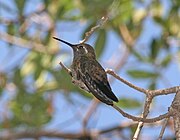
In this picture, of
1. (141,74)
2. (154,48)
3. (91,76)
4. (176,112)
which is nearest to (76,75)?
(91,76)

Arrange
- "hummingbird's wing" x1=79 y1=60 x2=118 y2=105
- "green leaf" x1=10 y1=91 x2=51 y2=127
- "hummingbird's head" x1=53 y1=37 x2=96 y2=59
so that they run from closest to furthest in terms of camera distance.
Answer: "hummingbird's wing" x1=79 y1=60 x2=118 y2=105 < "hummingbird's head" x1=53 y1=37 x2=96 y2=59 < "green leaf" x1=10 y1=91 x2=51 y2=127

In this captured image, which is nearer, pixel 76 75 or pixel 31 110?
pixel 76 75

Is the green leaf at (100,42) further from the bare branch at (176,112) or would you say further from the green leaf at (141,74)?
the bare branch at (176,112)

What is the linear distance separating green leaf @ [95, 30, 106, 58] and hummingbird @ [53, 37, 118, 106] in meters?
1.86

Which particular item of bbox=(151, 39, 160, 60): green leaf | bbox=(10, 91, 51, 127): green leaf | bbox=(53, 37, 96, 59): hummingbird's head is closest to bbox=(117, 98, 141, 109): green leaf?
bbox=(151, 39, 160, 60): green leaf

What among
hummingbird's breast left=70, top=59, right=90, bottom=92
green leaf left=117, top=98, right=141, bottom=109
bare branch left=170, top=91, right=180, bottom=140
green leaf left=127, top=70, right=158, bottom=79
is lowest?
bare branch left=170, top=91, right=180, bottom=140

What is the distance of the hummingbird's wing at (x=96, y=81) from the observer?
4.16ft

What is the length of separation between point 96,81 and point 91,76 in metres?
0.02

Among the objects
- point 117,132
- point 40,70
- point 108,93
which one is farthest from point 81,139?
point 108,93

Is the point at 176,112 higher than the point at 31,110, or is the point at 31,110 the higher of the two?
the point at 31,110

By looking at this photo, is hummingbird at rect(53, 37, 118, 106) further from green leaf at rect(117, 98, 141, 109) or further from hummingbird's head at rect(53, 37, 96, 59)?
green leaf at rect(117, 98, 141, 109)

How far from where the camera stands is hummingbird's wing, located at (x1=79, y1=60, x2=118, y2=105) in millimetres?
1267

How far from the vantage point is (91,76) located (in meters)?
1.29

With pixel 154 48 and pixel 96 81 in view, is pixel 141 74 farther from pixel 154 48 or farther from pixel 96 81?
pixel 96 81
